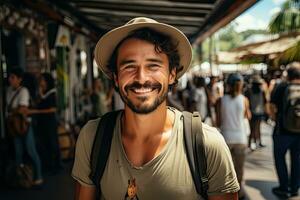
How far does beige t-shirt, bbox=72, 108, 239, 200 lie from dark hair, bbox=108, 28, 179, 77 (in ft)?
1.24

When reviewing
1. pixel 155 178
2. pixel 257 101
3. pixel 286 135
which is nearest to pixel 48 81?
pixel 286 135

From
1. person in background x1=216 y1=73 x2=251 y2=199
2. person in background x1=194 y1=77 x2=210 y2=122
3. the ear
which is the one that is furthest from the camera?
person in background x1=194 y1=77 x2=210 y2=122

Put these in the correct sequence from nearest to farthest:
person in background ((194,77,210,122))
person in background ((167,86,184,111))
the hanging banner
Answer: person in background ((167,86,184,111)) → the hanging banner → person in background ((194,77,210,122))

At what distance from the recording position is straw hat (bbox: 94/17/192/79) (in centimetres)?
177

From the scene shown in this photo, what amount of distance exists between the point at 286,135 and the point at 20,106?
367 centimetres

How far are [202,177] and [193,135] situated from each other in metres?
0.18

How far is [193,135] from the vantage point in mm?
1729

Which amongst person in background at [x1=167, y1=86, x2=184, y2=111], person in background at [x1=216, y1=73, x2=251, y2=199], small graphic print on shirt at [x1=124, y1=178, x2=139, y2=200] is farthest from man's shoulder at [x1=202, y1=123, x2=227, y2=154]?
person in background at [x1=167, y1=86, x2=184, y2=111]

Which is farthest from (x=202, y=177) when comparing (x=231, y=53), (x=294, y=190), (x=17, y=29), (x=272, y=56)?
(x=231, y=53)

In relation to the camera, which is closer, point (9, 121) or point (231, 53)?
point (9, 121)

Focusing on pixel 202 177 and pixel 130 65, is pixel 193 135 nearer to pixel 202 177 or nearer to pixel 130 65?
pixel 202 177

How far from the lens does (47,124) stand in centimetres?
641

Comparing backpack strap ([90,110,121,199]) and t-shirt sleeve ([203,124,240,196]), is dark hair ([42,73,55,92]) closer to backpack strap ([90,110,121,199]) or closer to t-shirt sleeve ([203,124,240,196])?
backpack strap ([90,110,121,199])

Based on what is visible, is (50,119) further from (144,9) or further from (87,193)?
(87,193)
